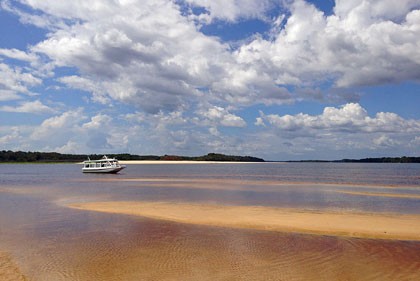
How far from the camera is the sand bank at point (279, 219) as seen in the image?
16938 mm

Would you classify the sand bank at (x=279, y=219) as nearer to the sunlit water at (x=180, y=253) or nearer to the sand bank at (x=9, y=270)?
the sunlit water at (x=180, y=253)

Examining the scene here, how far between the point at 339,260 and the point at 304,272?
197 cm

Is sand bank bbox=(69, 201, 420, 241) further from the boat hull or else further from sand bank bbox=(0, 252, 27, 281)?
the boat hull

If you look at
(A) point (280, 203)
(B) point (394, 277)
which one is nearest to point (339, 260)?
(B) point (394, 277)

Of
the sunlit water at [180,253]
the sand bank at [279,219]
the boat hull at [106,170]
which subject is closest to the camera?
the sunlit water at [180,253]

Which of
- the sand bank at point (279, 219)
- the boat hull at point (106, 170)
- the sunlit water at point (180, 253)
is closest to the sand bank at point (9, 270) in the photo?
the sunlit water at point (180, 253)

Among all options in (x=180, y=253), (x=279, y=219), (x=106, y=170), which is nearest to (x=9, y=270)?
(x=180, y=253)

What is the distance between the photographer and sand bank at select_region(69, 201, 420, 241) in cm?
1694

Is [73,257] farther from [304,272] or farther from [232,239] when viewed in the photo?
[304,272]

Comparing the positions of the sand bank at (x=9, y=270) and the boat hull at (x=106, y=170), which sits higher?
the boat hull at (x=106, y=170)

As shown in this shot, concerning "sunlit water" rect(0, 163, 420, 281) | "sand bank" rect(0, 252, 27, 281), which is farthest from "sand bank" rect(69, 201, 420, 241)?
"sand bank" rect(0, 252, 27, 281)

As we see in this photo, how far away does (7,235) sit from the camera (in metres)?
15.6

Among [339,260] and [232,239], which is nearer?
[339,260]

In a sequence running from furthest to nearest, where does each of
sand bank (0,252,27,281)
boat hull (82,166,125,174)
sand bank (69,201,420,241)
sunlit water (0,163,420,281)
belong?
boat hull (82,166,125,174) < sand bank (69,201,420,241) < sunlit water (0,163,420,281) < sand bank (0,252,27,281)
